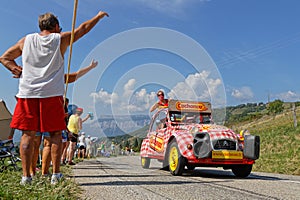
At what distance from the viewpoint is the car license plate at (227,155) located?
627cm

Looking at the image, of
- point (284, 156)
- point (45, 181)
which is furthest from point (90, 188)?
point (284, 156)

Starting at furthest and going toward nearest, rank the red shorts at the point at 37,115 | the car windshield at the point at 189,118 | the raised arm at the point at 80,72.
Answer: the car windshield at the point at 189,118 → the raised arm at the point at 80,72 → the red shorts at the point at 37,115

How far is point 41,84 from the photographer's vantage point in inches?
151

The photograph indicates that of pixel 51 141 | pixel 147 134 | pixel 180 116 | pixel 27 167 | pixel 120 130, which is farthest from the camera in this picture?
pixel 147 134

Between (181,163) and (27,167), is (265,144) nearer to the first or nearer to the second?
(181,163)

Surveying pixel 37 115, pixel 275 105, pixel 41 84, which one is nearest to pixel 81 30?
pixel 41 84

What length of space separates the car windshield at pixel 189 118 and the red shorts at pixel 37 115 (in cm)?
447

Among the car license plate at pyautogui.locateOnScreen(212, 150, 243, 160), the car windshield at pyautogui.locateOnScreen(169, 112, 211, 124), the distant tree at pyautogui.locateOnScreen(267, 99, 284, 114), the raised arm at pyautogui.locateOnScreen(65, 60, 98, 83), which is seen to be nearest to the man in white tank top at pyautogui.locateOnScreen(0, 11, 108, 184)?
the raised arm at pyautogui.locateOnScreen(65, 60, 98, 83)

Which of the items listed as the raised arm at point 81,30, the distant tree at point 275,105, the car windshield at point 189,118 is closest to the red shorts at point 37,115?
the raised arm at point 81,30

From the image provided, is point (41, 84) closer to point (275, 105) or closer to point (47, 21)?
point (47, 21)

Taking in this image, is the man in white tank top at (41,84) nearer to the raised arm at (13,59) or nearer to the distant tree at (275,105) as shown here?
the raised arm at (13,59)

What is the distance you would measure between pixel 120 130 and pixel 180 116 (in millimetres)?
1598

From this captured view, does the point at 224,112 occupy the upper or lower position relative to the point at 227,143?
upper

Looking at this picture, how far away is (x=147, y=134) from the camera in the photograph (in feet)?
30.1
